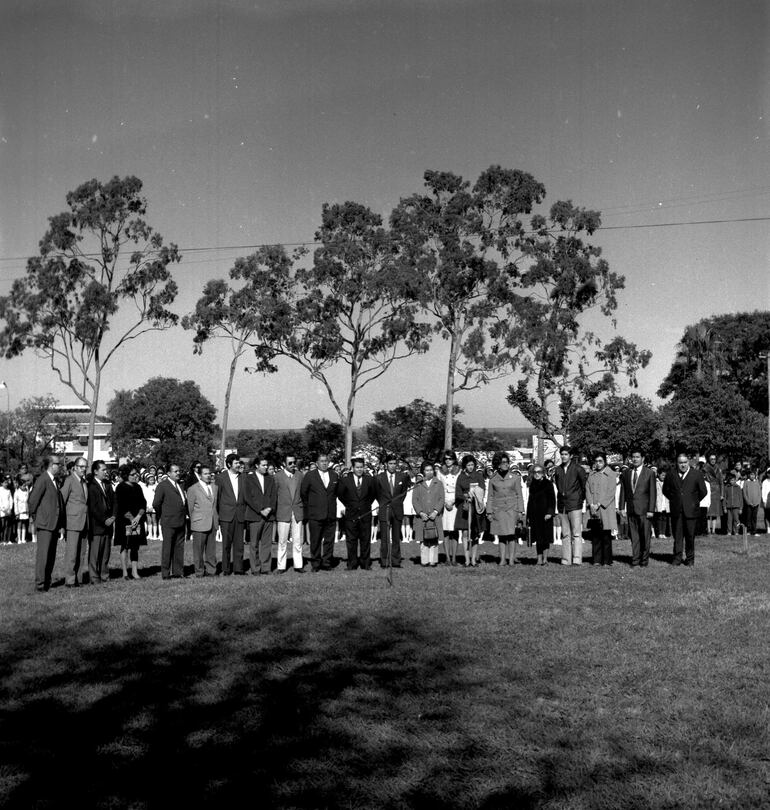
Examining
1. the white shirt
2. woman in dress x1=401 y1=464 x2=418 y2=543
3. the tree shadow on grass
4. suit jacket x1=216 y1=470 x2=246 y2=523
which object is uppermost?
the white shirt

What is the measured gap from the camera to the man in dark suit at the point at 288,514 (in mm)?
14703

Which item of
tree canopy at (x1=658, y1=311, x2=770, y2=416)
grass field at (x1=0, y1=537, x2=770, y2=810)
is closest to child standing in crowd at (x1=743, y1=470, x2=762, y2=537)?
grass field at (x1=0, y1=537, x2=770, y2=810)

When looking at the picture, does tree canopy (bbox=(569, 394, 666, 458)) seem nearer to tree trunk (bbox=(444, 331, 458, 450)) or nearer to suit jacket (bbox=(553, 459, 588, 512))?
tree trunk (bbox=(444, 331, 458, 450))

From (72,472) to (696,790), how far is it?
10.6 m

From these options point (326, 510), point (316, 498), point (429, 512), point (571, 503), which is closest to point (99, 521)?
point (316, 498)

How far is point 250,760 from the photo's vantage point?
5305 millimetres

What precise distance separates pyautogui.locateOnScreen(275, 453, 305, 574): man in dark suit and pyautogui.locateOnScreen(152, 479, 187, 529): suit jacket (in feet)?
5.44

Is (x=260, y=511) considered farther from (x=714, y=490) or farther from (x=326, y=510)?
(x=714, y=490)

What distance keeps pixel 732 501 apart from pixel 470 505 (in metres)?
9.09

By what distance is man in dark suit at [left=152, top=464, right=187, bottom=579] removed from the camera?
1355cm

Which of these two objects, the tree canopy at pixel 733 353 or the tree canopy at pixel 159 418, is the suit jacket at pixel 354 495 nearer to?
the tree canopy at pixel 733 353

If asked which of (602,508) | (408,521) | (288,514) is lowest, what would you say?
(408,521)

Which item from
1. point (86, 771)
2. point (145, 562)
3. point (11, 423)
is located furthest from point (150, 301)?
point (11, 423)

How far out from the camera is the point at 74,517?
42.8 ft
